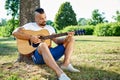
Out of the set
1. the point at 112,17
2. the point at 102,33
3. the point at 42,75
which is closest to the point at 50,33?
the point at 42,75

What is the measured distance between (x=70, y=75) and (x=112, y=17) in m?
78.3

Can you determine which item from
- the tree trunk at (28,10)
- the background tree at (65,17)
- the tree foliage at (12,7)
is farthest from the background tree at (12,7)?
the tree trunk at (28,10)

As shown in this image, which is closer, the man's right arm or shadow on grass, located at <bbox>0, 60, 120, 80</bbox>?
shadow on grass, located at <bbox>0, 60, 120, 80</bbox>

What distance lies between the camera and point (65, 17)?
241 feet

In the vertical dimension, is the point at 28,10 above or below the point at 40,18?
above

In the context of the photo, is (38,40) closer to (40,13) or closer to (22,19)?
(40,13)

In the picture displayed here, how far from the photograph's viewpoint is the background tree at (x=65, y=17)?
72875 mm

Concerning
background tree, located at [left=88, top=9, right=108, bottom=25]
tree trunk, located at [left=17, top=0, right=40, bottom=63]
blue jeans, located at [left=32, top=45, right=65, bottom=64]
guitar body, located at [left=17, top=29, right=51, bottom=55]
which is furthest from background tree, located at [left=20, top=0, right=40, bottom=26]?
background tree, located at [left=88, top=9, right=108, bottom=25]

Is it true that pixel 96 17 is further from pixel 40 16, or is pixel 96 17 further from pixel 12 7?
pixel 40 16

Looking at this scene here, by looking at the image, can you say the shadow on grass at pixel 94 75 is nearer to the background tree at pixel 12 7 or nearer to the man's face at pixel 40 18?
the man's face at pixel 40 18

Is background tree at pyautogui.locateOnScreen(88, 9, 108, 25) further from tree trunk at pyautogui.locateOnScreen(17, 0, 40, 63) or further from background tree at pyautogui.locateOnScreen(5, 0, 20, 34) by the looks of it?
tree trunk at pyautogui.locateOnScreen(17, 0, 40, 63)

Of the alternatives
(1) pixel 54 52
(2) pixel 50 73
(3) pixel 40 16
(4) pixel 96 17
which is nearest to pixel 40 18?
(3) pixel 40 16

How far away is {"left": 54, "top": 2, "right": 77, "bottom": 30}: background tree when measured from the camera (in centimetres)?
7288

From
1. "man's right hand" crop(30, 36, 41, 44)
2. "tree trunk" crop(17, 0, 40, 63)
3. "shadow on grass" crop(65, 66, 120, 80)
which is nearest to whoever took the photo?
"man's right hand" crop(30, 36, 41, 44)
